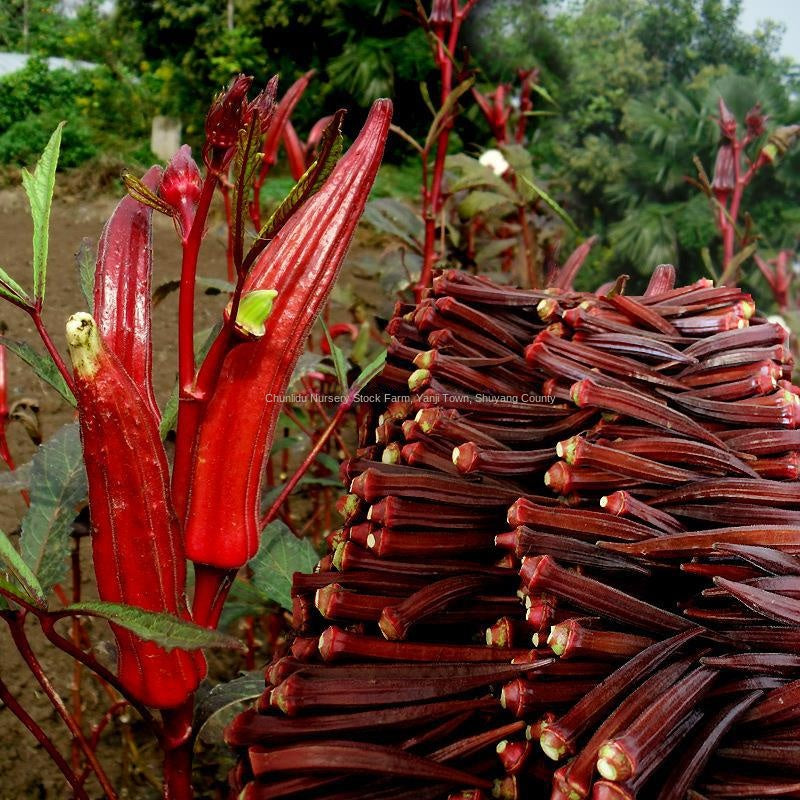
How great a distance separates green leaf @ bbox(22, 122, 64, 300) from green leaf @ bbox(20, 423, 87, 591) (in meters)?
0.17

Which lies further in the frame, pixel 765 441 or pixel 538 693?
pixel 765 441

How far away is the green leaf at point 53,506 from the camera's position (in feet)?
1.57

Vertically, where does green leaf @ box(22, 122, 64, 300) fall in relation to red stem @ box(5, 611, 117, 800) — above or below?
above

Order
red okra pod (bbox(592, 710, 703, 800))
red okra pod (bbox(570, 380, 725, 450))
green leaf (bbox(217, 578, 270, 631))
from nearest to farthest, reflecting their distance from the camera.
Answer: red okra pod (bbox(592, 710, 703, 800)), red okra pod (bbox(570, 380, 725, 450)), green leaf (bbox(217, 578, 270, 631))

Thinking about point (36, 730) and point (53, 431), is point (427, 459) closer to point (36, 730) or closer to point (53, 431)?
point (36, 730)

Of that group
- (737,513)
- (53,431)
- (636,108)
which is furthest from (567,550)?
(636,108)

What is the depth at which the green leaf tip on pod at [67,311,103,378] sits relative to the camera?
37 centimetres

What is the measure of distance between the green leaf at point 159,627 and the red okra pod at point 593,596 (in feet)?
0.55

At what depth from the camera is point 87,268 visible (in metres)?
0.50

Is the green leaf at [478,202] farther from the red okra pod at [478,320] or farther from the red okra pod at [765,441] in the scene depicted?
the red okra pod at [765,441]

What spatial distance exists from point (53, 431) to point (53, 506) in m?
1.37

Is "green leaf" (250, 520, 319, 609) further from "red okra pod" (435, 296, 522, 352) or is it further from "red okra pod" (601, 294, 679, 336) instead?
"red okra pod" (601, 294, 679, 336)

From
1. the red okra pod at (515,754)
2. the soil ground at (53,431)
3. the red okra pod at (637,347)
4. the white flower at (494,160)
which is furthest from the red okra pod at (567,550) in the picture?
the white flower at (494,160)

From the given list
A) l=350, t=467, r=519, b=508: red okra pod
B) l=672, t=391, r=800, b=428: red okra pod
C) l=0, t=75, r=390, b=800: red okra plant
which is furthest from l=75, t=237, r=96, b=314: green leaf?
l=672, t=391, r=800, b=428: red okra pod
